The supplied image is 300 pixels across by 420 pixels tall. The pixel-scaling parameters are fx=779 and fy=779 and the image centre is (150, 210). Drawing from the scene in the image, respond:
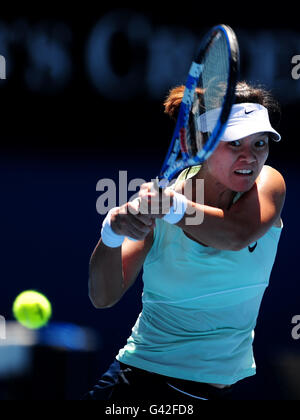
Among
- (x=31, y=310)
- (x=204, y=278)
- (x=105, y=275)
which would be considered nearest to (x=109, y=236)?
(x=105, y=275)

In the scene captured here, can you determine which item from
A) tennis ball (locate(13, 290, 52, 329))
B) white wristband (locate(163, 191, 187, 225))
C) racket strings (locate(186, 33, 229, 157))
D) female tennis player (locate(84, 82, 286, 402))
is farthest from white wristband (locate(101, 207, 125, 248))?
tennis ball (locate(13, 290, 52, 329))

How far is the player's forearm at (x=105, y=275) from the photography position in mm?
2385

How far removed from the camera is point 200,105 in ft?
7.57

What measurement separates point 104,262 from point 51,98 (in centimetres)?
225

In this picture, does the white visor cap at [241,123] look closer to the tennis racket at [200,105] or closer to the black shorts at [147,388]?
the tennis racket at [200,105]

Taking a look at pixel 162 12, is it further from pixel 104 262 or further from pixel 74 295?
pixel 104 262

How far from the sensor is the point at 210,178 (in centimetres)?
242

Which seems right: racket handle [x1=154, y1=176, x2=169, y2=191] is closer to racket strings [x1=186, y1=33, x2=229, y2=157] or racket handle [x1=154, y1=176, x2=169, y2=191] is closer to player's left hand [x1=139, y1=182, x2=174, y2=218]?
player's left hand [x1=139, y1=182, x2=174, y2=218]

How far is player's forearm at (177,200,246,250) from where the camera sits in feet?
7.00

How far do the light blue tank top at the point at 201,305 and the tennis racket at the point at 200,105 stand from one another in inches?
13.0

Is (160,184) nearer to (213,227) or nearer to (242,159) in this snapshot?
(213,227)

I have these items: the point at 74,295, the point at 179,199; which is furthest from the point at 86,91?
the point at 179,199

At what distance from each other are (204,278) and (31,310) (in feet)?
6.05

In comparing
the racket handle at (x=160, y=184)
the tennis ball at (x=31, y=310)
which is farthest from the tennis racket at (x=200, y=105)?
the tennis ball at (x=31, y=310)
